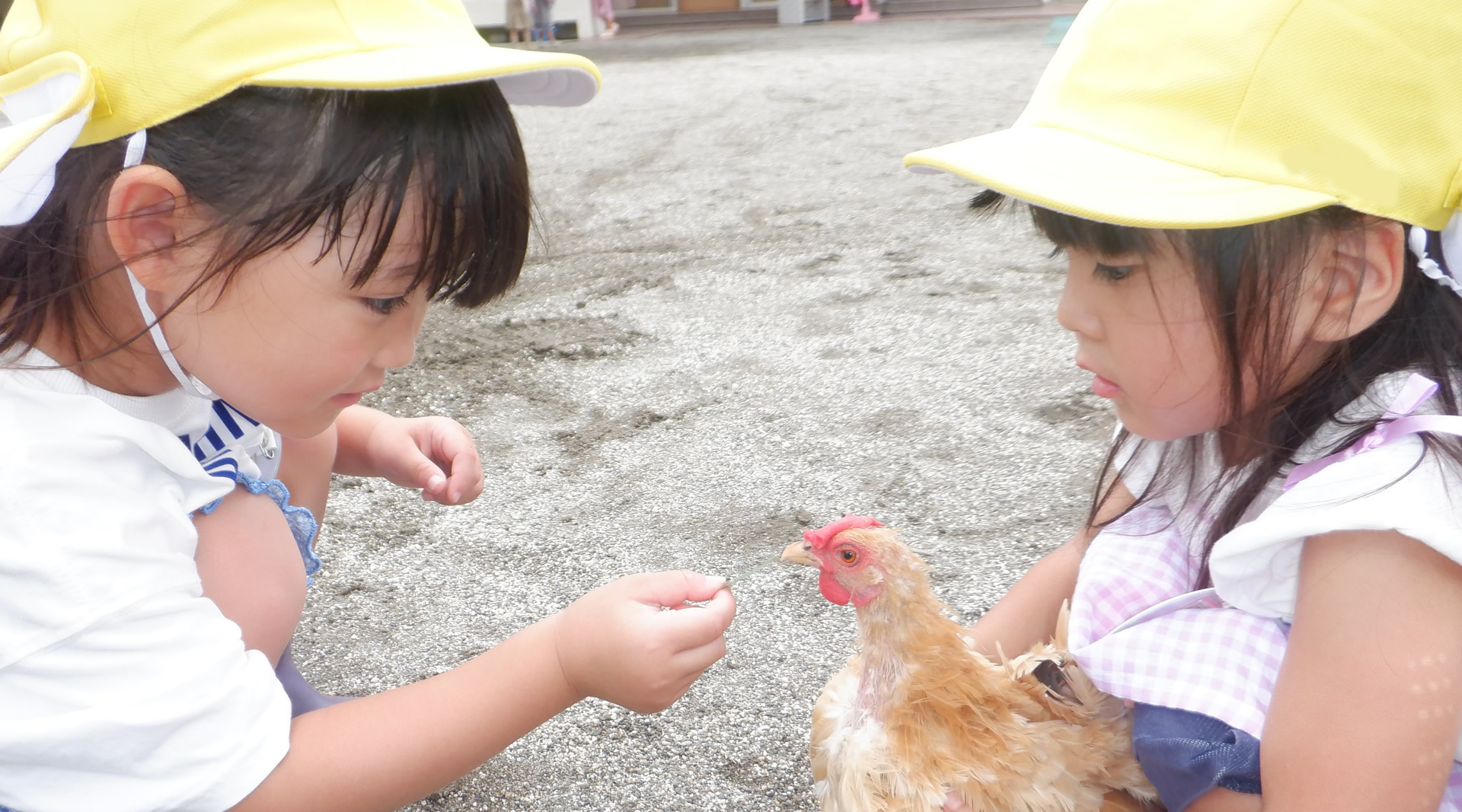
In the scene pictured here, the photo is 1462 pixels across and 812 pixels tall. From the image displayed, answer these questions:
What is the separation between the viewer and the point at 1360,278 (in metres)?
0.86

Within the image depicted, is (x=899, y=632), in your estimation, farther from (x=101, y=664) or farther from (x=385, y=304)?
(x=101, y=664)

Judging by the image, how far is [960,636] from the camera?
3.60 feet

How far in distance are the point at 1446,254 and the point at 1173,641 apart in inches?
15.5

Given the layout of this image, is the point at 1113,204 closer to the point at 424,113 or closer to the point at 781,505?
the point at 424,113

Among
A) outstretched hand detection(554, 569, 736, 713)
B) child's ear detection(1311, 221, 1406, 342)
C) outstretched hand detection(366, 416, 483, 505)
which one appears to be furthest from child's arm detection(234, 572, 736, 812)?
child's ear detection(1311, 221, 1406, 342)

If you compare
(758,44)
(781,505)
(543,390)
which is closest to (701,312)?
(543,390)

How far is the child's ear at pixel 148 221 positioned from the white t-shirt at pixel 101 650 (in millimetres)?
132

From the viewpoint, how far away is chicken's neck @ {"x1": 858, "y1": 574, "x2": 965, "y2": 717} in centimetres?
108

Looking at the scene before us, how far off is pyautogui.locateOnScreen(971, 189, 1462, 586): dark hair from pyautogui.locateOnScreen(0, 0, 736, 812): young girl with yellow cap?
1.57 feet

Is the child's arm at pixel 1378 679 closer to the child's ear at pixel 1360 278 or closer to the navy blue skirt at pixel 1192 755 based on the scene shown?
the navy blue skirt at pixel 1192 755

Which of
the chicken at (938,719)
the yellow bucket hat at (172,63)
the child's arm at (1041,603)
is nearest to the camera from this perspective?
the yellow bucket hat at (172,63)

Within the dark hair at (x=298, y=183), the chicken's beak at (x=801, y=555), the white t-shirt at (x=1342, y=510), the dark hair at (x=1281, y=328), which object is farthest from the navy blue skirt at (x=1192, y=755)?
the dark hair at (x=298, y=183)

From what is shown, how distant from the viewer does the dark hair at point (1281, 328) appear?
0.88m

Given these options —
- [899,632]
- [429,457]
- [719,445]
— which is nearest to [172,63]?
[429,457]
